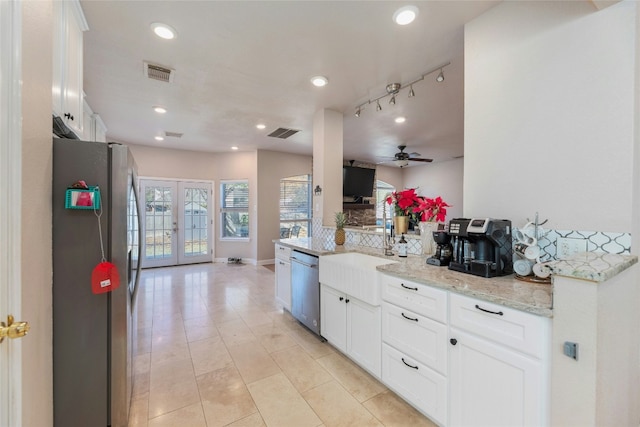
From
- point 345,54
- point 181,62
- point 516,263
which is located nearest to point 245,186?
point 181,62

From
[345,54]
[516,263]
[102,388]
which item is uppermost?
[345,54]

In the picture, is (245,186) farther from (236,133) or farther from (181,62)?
(181,62)

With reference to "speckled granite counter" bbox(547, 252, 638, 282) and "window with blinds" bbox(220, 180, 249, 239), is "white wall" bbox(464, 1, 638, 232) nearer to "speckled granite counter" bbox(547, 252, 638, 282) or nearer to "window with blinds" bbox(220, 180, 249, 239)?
"speckled granite counter" bbox(547, 252, 638, 282)

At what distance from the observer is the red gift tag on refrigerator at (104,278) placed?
51.6 inches

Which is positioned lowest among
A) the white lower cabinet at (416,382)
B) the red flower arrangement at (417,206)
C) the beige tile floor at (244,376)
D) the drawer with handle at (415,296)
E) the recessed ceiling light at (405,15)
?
the beige tile floor at (244,376)

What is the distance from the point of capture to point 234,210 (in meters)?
6.73

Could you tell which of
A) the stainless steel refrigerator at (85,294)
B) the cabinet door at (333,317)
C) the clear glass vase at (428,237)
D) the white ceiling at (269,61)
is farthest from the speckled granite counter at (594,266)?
the stainless steel refrigerator at (85,294)

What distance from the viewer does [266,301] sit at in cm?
389

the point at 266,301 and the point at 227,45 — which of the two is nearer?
the point at 227,45

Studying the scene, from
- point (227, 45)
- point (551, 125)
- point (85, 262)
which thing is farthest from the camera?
point (227, 45)

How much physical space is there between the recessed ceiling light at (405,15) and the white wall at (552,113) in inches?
18.4

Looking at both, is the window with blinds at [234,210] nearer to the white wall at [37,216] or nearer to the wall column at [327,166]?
the wall column at [327,166]

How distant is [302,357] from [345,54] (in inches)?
111

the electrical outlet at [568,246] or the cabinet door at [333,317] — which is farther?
the cabinet door at [333,317]
